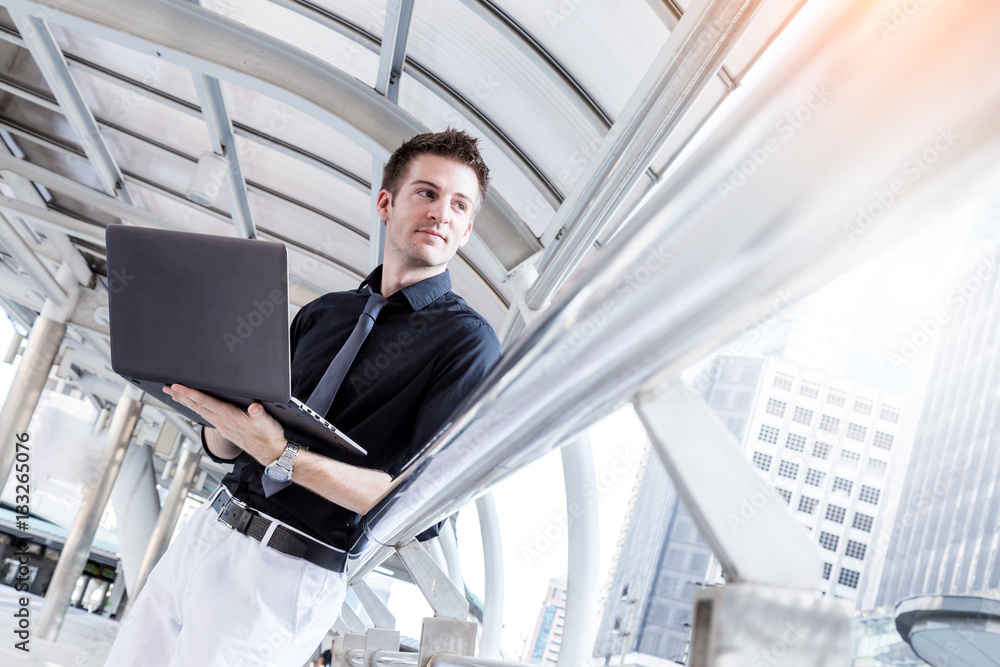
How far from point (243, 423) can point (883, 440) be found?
251 centimetres

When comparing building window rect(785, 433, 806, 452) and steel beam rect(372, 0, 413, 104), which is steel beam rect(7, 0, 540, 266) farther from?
building window rect(785, 433, 806, 452)

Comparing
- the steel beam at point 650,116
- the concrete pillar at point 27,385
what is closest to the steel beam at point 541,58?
the steel beam at point 650,116

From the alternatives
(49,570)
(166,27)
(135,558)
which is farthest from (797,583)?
(49,570)

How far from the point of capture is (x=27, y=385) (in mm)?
11250

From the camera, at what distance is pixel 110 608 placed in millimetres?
30234

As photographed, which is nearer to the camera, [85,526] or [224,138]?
[224,138]

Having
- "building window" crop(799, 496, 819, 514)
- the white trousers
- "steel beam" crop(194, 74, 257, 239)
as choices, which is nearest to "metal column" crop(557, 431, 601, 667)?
the white trousers

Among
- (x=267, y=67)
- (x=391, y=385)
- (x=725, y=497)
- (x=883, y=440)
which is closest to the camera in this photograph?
(x=725, y=497)

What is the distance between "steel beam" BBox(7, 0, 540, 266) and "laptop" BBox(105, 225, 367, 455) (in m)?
2.68

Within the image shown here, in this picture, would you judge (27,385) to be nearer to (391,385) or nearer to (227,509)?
(227,509)

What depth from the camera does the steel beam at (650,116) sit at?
2.11 m

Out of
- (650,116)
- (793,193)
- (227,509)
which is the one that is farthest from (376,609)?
(793,193)

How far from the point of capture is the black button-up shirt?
176 cm

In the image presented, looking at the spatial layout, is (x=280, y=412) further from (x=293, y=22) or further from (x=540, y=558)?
(x=293, y=22)
